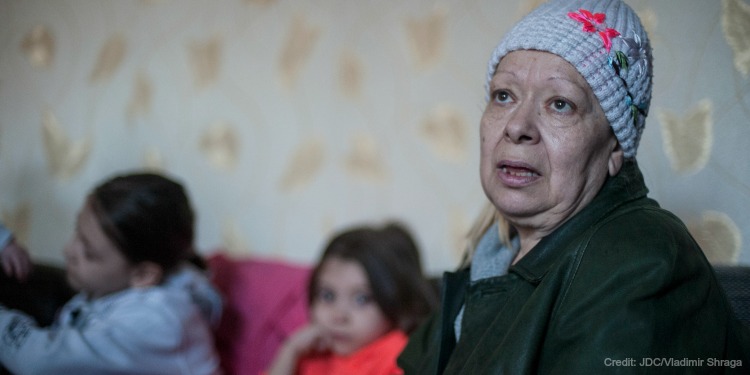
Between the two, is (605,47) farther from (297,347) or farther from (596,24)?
(297,347)

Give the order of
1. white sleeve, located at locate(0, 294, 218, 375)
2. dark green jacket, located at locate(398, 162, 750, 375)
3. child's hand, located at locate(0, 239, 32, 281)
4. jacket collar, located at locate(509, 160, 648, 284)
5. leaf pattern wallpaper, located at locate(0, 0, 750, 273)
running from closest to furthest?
dark green jacket, located at locate(398, 162, 750, 375)
jacket collar, located at locate(509, 160, 648, 284)
white sleeve, located at locate(0, 294, 218, 375)
child's hand, located at locate(0, 239, 32, 281)
leaf pattern wallpaper, located at locate(0, 0, 750, 273)

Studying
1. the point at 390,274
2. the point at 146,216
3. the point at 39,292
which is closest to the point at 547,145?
the point at 390,274

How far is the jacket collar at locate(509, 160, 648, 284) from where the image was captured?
1.05 m

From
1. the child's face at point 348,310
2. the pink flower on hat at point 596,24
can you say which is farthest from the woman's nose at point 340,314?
the pink flower on hat at point 596,24

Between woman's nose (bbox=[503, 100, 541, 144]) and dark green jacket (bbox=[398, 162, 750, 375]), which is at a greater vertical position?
woman's nose (bbox=[503, 100, 541, 144])

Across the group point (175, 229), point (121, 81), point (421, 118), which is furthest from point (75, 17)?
point (421, 118)

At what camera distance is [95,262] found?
174 cm

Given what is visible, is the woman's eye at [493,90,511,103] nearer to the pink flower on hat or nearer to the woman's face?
the woman's face

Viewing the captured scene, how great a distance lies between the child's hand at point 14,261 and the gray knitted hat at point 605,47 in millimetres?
1328

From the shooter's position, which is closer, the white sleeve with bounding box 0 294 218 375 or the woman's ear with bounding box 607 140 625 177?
the woman's ear with bounding box 607 140 625 177

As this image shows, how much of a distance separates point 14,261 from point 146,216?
1.11ft

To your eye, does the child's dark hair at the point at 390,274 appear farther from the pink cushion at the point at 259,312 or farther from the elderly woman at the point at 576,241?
the elderly woman at the point at 576,241

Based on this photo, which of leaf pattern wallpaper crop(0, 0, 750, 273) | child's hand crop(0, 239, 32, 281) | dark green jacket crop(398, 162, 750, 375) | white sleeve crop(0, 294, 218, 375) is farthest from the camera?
leaf pattern wallpaper crop(0, 0, 750, 273)

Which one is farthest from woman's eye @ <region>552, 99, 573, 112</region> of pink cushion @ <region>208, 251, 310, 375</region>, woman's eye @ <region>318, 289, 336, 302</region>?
pink cushion @ <region>208, 251, 310, 375</region>
